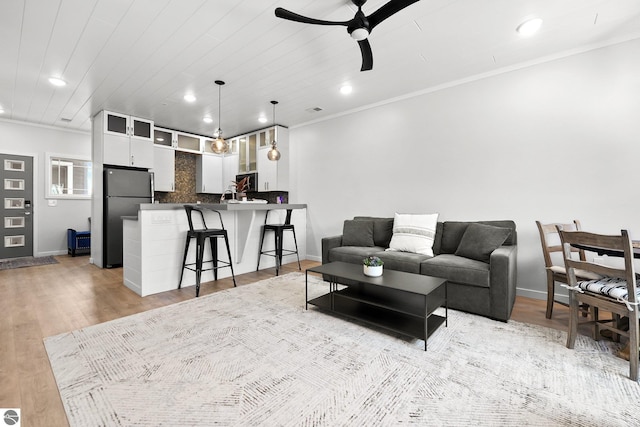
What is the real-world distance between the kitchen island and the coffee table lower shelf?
1.85 m

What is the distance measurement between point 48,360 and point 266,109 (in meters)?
4.18

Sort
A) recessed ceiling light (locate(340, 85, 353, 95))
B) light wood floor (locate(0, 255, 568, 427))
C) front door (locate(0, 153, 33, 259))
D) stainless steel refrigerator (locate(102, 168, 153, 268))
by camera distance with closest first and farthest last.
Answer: light wood floor (locate(0, 255, 568, 427)) → recessed ceiling light (locate(340, 85, 353, 95)) → stainless steel refrigerator (locate(102, 168, 153, 268)) → front door (locate(0, 153, 33, 259))

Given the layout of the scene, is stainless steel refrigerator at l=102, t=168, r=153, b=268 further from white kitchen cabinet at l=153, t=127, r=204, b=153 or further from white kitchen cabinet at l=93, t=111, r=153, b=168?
white kitchen cabinet at l=153, t=127, r=204, b=153

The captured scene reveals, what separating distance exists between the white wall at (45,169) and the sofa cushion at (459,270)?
7.11 metres

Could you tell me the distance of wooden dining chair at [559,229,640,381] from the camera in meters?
1.67

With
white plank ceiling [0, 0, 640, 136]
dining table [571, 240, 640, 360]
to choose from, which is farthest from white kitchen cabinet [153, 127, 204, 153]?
dining table [571, 240, 640, 360]

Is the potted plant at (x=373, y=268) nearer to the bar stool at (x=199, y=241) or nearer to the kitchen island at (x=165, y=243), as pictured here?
the bar stool at (x=199, y=241)

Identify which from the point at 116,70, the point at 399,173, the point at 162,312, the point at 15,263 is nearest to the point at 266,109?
the point at 116,70

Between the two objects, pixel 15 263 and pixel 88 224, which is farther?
pixel 88 224

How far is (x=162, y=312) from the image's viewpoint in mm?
2744

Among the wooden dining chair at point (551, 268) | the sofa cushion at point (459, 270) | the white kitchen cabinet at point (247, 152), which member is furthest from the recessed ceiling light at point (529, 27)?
the white kitchen cabinet at point (247, 152)

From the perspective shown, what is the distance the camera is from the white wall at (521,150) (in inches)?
110

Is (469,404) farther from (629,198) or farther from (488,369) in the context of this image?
(629,198)

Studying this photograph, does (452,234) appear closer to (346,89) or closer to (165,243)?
(346,89)
